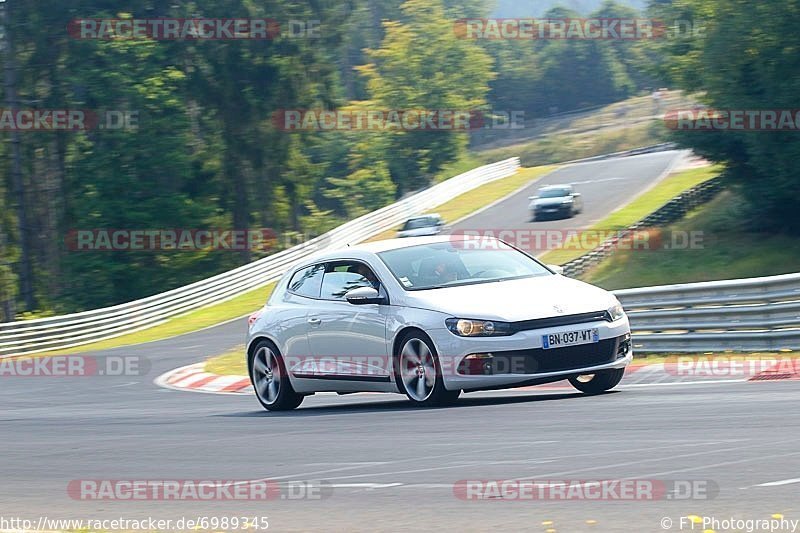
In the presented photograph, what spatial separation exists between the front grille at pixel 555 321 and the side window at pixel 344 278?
1.79 metres

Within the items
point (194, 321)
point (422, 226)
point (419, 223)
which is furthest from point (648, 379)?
point (419, 223)

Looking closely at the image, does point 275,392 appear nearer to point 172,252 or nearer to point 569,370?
point 569,370

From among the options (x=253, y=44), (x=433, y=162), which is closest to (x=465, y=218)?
(x=253, y=44)

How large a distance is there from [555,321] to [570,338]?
0.61 feet

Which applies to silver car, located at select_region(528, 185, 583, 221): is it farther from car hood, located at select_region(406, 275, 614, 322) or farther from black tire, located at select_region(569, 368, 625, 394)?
car hood, located at select_region(406, 275, 614, 322)

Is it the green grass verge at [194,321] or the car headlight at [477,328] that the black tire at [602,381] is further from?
the green grass verge at [194,321]

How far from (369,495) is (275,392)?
585cm

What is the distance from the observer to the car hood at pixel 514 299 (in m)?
10.2

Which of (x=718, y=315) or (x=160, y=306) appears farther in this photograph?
(x=160, y=306)

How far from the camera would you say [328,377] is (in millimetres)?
11836

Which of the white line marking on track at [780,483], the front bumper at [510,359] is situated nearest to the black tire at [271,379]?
the front bumper at [510,359]

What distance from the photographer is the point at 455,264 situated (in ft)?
37.0

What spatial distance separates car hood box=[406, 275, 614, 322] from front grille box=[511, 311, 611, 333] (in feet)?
0.11

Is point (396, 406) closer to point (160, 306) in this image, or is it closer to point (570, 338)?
point (570, 338)
